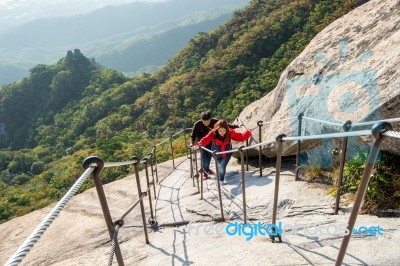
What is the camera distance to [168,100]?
36719 millimetres

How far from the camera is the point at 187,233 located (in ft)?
14.3

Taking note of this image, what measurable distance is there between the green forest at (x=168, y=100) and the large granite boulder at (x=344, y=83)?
1208 cm

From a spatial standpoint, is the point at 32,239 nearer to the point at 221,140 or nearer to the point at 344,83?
the point at 221,140

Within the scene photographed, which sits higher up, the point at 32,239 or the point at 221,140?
the point at 32,239

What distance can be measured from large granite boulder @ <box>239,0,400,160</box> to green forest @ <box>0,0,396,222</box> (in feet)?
39.6

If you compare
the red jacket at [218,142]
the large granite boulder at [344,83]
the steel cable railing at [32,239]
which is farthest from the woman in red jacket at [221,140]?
the steel cable railing at [32,239]

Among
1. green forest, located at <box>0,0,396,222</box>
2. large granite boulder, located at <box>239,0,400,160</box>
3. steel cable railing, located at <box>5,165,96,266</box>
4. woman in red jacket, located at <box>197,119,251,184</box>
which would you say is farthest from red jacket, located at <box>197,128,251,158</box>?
green forest, located at <box>0,0,396,222</box>

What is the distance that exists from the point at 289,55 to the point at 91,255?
27160mm

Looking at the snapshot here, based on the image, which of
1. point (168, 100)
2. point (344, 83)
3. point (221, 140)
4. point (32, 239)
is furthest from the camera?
point (168, 100)

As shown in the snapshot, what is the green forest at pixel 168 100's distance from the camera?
26453 mm

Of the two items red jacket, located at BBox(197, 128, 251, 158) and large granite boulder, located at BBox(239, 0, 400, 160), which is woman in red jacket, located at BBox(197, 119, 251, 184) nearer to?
red jacket, located at BBox(197, 128, 251, 158)

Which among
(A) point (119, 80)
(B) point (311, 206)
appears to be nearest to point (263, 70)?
(B) point (311, 206)

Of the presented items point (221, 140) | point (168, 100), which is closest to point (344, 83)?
point (221, 140)

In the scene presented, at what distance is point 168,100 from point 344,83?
103 ft
